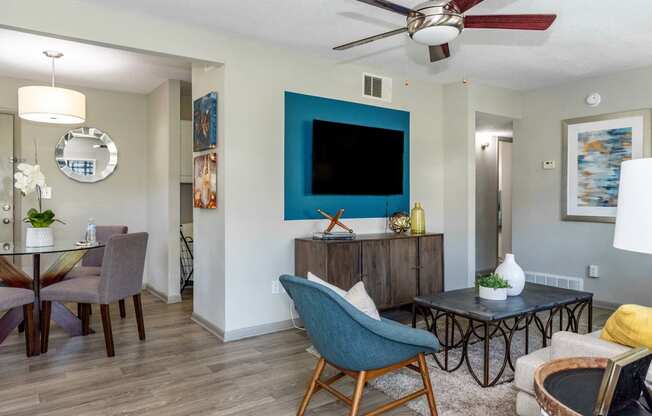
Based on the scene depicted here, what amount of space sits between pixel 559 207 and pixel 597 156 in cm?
72

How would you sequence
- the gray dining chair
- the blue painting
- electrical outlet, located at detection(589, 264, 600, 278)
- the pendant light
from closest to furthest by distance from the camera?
the gray dining chair, the pendant light, the blue painting, electrical outlet, located at detection(589, 264, 600, 278)

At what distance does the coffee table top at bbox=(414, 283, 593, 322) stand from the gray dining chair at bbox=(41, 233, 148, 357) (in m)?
2.25

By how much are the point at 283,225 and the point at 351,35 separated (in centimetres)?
175

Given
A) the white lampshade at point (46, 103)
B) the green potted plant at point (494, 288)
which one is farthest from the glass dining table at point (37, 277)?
the green potted plant at point (494, 288)

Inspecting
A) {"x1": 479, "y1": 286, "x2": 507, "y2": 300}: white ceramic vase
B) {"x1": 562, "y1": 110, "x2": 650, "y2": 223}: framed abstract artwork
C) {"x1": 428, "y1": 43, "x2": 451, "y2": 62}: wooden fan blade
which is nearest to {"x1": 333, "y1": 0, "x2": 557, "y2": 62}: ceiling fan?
{"x1": 428, "y1": 43, "x2": 451, "y2": 62}: wooden fan blade

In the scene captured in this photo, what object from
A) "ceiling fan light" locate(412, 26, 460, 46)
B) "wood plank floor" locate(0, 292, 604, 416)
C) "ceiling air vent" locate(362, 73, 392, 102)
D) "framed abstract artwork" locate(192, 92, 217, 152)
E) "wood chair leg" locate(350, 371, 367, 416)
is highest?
"ceiling air vent" locate(362, 73, 392, 102)

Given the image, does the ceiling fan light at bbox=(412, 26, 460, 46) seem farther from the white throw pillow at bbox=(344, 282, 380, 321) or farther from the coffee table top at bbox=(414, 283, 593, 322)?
the coffee table top at bbox=(414, 283, 593, 322)

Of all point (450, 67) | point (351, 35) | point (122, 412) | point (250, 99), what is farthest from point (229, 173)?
point (450, 67)

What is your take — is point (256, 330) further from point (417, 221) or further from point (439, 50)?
point (439, 50)

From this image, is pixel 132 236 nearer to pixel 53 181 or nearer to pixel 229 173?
pixel 229 173

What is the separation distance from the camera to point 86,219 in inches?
213

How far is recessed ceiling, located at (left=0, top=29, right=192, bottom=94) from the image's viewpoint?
12.6 ft

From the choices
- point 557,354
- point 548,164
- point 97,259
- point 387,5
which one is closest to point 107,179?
point 97,259

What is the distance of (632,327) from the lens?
1.81 metres
